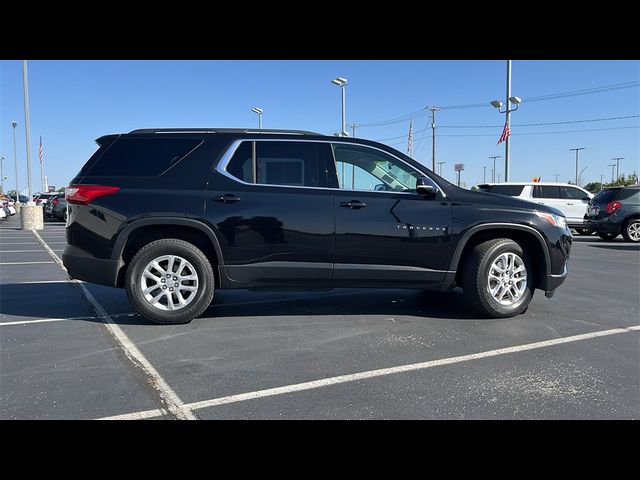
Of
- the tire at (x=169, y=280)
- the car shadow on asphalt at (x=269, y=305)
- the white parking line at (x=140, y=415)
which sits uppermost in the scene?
the tire at (x=169, y=280)

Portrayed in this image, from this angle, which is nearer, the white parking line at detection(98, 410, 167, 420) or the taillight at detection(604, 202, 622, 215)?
the white parking line at detection(98, 410, 167, 420)

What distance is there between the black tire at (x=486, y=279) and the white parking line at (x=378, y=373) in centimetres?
74

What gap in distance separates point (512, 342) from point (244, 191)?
116 inches

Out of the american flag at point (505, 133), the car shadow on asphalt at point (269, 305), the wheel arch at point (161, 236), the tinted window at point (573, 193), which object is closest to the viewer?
the wheel arch at point (161, 236)

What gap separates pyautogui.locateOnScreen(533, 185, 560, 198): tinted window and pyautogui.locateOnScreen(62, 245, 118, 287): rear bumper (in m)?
15.4

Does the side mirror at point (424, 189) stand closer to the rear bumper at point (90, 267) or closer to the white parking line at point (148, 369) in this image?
the white parking line at point (148, 369)

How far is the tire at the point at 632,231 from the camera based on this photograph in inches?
579

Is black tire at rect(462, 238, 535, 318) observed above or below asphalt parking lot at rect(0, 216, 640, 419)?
above

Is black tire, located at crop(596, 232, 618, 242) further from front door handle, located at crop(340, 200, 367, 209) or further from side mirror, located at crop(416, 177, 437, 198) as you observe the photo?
front door handle, located at crop(340, 200, 367, 209)

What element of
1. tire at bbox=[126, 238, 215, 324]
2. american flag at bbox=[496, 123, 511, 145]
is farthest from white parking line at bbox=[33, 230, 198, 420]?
american flag at bbox=[496, 123, 511, 145]

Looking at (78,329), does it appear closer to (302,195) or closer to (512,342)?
(302,195)

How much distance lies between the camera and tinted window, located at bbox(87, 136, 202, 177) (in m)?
5.01

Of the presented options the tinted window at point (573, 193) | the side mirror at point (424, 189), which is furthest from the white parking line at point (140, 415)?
the tinted window at point (573, 193)
